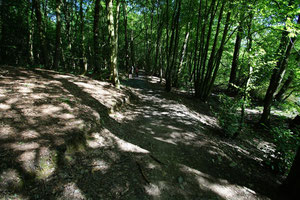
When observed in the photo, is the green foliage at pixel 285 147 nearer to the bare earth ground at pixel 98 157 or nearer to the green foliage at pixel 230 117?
the bare earth ground at pixel 98 157

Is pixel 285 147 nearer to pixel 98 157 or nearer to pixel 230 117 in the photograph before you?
pixel 230 117

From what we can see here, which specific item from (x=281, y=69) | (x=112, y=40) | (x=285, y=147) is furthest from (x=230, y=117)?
(x=112, y=40)

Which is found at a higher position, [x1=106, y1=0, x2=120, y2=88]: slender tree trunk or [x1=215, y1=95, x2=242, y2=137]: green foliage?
[x1=106, y1=0, x2=120, y2=88]: slender tree trunk

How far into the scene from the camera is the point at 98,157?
3.43 metres

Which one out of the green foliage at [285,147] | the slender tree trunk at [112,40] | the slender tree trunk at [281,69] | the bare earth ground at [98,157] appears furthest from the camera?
the slender tree trunk at [112,40]

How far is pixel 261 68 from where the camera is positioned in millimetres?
5359

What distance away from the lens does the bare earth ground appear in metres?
2.47

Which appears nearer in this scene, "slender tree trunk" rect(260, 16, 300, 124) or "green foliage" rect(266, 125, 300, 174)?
"green foliage" rect(266, 125, 300, 174)

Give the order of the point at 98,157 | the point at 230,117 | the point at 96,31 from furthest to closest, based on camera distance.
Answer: the point at 96,31 → the point at 230,117 → the point at 98,157

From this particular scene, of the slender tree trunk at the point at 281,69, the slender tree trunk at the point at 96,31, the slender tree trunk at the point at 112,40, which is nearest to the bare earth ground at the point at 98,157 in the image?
the slender tree trunk at the point at 112,40

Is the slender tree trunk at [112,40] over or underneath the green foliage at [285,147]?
over

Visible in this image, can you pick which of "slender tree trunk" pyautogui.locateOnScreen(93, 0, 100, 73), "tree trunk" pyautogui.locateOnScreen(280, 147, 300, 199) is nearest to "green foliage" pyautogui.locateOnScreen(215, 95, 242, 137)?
"tree trunk" pyautogui.locateOnScreen(280, 147, 300, 199)

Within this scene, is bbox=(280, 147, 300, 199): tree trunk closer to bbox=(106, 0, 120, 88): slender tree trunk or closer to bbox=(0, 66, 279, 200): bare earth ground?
bbox=(0, 66, 279, 200): bare earth ground

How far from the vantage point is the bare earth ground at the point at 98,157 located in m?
2.47
